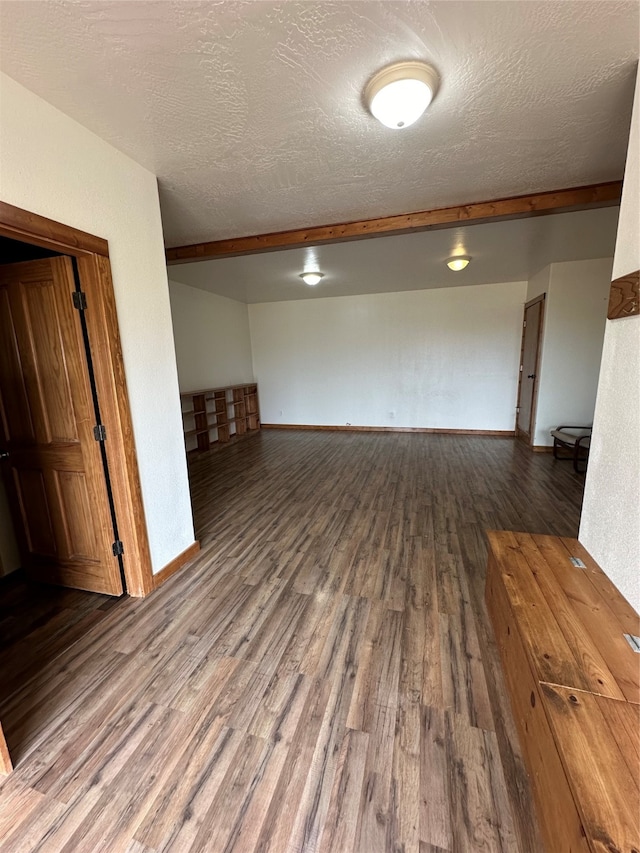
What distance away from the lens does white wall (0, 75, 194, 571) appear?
4.91 feet

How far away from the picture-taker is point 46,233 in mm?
1598

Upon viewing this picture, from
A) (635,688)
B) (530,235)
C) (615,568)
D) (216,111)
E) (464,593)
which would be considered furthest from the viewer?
(530,235)

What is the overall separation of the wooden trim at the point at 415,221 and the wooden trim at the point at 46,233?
166 centimetres

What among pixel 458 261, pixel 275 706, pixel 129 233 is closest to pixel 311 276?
pixel 458 261

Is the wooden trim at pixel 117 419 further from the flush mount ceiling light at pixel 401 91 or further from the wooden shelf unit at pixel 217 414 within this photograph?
the wooden shelf unit at pixel 217 414

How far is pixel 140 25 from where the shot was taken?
1199 mm

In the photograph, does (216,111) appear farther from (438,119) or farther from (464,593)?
(464,593)

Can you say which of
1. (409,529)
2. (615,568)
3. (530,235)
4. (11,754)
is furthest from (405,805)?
(530,235)

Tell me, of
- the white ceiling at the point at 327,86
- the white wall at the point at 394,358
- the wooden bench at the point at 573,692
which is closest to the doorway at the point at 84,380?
the white ceiling at the point at 327,86

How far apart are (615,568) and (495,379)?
5279 mm

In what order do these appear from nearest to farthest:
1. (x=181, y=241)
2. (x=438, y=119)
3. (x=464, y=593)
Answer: (x=438, y=119)
(x=464, y=593)
(x=181, y=241)

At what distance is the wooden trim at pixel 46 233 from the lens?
4.76 feet

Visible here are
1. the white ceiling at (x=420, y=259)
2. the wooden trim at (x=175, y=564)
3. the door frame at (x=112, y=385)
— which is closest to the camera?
the door frame at (x=112, y=385)

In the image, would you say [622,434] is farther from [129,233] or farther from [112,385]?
[129,233]
